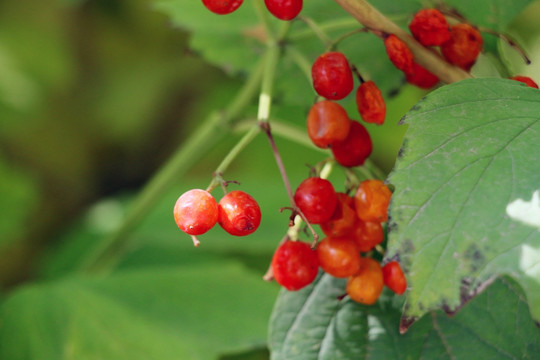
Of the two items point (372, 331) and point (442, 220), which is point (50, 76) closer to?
point (372, 331)

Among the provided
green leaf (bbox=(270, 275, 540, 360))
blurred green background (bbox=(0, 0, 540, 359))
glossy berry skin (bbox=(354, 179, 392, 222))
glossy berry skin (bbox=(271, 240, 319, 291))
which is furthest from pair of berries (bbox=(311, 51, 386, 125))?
blurred green background (bbox=(0, 0, 540, 359))

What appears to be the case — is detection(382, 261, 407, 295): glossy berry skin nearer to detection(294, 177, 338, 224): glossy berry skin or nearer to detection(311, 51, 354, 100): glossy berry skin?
detection(294, 177, 338, 224): glossy berry skin

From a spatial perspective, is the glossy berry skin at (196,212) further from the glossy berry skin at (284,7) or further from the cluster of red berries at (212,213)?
the glossy berry skin at (284,7)

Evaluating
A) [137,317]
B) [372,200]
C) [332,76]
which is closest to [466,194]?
[372,200]

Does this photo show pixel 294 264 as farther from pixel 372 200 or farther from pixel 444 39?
pixel 444 39

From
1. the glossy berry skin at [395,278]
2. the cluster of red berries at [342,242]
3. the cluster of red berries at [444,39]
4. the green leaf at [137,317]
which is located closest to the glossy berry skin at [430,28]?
the cluster of red berries at [444,39]

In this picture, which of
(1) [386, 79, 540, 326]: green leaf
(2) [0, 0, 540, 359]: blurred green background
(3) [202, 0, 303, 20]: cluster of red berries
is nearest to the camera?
(1) [386, 79, 540, 326]: green leaf

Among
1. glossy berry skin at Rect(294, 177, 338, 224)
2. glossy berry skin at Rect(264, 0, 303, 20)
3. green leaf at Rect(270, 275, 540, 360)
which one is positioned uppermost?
glossy berry skin at Rect(264, 0, 303, 20)
